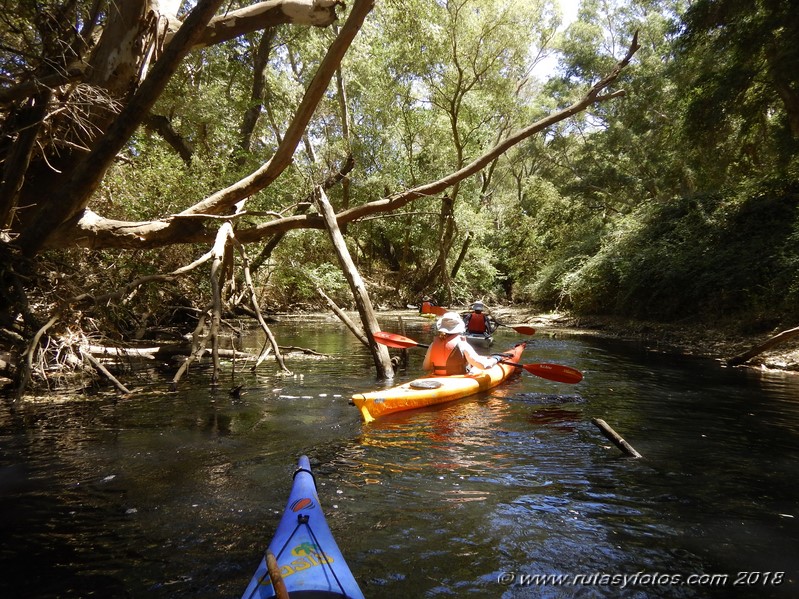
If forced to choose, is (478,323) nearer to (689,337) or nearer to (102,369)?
(689,337)

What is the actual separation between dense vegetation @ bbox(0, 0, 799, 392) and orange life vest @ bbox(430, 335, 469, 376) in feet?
6.91

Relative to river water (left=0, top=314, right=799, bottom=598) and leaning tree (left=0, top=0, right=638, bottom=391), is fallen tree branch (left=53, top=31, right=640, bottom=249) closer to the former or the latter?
leaning tree (left=0, top=0, right=638, bottom=391)

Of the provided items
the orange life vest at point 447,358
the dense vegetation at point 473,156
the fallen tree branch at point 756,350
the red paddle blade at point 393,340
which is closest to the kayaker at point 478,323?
the dense vegetation at point 473,156

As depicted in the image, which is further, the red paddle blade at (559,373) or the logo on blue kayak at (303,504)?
the red paddle blade at (559,373)

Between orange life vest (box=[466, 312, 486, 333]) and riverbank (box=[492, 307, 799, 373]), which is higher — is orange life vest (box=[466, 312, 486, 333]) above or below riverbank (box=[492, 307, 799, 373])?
above

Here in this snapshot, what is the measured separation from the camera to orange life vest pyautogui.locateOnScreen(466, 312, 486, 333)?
1125cm

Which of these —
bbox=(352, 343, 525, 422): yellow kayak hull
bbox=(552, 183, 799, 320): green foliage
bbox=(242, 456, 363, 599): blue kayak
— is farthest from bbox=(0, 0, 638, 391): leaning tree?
bbox=(552, 183, 799, 320): green foliage

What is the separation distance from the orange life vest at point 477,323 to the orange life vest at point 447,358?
402cm

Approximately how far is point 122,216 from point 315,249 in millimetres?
9327

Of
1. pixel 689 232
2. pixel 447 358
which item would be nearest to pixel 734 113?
pixel 689 232

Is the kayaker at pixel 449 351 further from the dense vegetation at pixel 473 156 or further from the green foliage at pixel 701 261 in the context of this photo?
the green foliage at pixel 701 261

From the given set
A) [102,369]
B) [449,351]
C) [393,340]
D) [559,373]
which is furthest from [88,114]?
[559,373]

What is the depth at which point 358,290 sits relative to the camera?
7820 mm

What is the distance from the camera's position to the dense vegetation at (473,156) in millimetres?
9164
